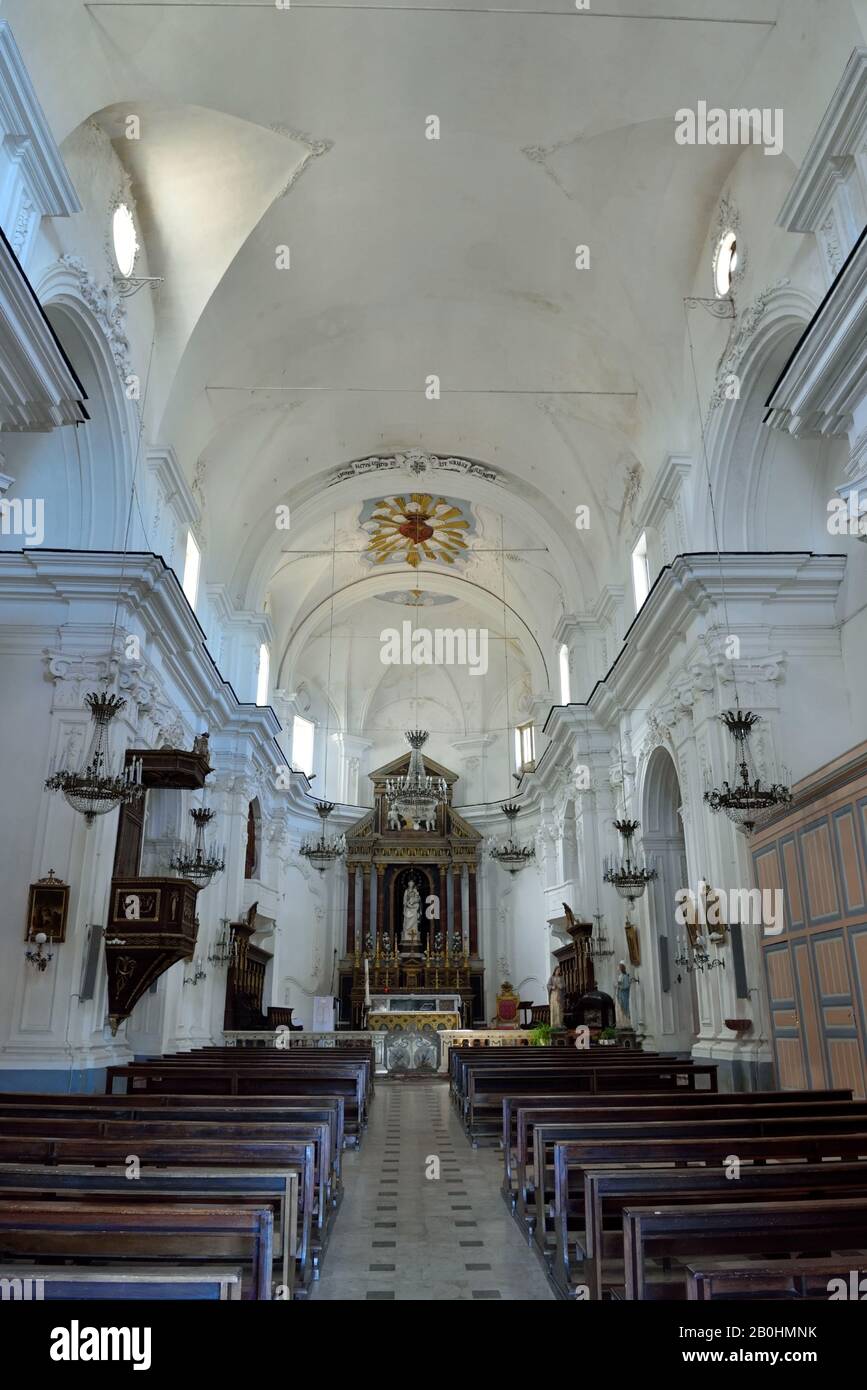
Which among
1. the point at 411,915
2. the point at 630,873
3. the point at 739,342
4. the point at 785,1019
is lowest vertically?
the point at 785,1019

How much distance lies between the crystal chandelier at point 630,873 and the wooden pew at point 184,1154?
420 inches

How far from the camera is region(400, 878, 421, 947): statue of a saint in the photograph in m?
28.0

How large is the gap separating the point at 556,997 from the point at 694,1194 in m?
19.1

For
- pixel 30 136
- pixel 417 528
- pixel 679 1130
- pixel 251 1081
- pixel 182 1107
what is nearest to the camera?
pixel 679 1130

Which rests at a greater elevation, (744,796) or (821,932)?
(744,796)

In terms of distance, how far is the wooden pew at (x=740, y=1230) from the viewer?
10.4ft

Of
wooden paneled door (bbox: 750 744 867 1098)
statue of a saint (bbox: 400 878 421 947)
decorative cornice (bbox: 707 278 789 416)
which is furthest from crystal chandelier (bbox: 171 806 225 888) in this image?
statue of a saint (bbox: 400 878 421 947)

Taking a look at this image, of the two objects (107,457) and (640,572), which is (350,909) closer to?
(640,572)

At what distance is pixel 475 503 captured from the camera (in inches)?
855

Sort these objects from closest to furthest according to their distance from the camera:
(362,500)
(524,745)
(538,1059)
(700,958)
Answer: (538,1059), (700,958), (362,500), (524,745)

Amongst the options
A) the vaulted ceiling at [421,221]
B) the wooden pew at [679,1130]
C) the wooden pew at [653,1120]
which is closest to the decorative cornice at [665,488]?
the vaulted ceiling at [421,221]

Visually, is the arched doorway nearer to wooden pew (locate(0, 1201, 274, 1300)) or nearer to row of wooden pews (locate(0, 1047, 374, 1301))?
row of wooden pews (locate(0, 1047, 374, 1301))

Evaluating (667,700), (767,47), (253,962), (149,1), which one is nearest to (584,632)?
(667,700)

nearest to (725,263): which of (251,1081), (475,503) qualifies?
(475,503)
